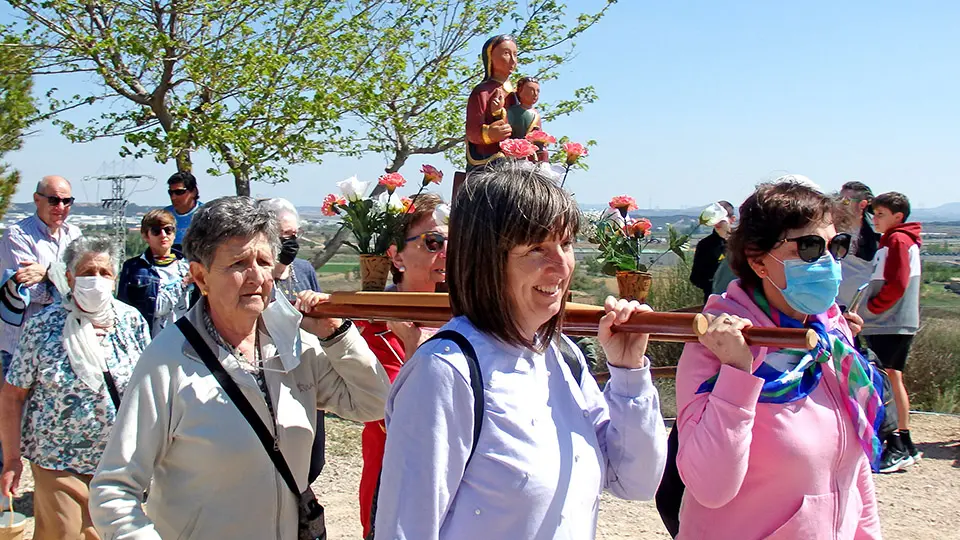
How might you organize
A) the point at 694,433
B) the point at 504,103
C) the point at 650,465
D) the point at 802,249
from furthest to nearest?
the point at 504,103
the point at 802,249
the point at 694,433
the point at 650,465

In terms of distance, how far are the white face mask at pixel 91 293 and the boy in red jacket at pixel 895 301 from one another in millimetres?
5876

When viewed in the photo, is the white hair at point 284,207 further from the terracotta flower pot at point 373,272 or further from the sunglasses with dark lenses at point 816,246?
the sunglasses with dark lenses at point 816,246

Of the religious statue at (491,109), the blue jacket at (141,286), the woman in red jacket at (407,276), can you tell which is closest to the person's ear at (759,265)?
the woman in red jacket at (407,276)

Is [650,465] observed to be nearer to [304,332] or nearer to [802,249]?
[802,249]

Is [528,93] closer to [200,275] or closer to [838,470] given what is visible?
[200,275]

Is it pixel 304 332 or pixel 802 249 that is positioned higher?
pixel 802 249

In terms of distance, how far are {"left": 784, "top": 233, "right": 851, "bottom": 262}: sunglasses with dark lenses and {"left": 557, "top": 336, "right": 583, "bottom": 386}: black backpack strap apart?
2.48 ft

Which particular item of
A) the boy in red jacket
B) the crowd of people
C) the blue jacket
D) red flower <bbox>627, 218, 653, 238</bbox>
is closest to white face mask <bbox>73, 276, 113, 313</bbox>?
the crowd of people

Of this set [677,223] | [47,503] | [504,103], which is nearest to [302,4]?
[504,103]

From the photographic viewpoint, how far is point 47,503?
4203 mm

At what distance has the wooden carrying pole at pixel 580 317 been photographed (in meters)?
1.97

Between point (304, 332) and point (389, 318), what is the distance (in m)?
0.37

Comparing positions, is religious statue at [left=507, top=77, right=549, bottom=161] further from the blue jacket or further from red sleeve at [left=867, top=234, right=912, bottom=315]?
red sleeve at [left=867, top=234, right=912, bottom=315]

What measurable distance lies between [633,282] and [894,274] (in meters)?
5.17
